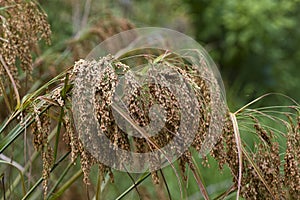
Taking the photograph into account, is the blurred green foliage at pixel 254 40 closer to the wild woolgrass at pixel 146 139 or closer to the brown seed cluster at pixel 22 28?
the brown seed cluster at pixel 22 28

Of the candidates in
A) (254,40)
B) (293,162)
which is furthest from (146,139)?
(254,40)

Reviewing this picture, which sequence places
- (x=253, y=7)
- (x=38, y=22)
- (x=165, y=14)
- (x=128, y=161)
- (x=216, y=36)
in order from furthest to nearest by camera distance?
(x=216, y=36)
(x=165, y=14)
(x=253, y=7)
(x=38, y=22)
(x=128, y=161)

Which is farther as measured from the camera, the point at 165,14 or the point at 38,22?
the point at 165,14

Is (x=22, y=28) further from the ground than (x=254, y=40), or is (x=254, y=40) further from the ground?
(x=22, y=28)

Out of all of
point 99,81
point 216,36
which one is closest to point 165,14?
point 216,36

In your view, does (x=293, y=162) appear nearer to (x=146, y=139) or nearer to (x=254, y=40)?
(x=146, y=139)

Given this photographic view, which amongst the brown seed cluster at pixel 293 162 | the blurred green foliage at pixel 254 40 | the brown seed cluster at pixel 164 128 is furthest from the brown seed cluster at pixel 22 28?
the blurred green foliage at pixel 254 40

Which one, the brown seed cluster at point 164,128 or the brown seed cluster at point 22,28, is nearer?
the brown seed cluster at point 164,128

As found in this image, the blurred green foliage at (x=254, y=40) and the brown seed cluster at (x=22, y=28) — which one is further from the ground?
the brown seed cluster at (x=22, y=28)

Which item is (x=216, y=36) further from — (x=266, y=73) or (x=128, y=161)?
(x=128, y=161)

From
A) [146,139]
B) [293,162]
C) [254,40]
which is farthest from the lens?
[254,40]

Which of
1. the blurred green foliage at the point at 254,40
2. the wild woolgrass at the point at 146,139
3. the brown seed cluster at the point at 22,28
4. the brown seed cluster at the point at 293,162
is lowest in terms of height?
the blurred green foliage at the point at 254,40
